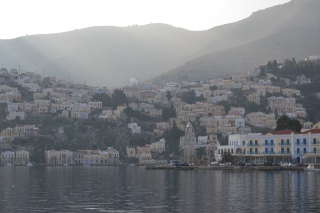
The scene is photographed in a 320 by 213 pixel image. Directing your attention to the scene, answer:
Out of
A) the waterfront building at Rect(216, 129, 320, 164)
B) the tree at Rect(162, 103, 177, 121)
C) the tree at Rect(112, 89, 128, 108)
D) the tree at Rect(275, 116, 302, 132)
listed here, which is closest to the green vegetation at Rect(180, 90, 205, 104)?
the tree at Rect(112, 89, 128, 108)

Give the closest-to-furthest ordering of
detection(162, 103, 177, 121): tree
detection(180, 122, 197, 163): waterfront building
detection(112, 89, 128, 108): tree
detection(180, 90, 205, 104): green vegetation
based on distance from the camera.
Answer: detection(180, 122, 197, 163): waterfront building < detection(162, 103, 177, 121): tree < detection(112, 89, 128, 108): tree < detection(180, 90, 205, 104): green vegetation

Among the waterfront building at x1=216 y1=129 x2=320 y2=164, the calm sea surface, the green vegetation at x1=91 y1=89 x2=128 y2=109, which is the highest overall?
the green vegetation at x1=91 y1=89 x2=128 y2=109

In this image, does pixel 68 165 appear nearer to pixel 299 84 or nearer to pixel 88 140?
pixel 88 140

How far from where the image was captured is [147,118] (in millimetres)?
157375

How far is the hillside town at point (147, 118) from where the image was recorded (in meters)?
136

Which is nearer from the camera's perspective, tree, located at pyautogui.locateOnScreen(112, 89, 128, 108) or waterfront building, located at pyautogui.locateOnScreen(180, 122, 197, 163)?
waterfront building, located at pyautogui.locateOnScreen(180, 122, 197, 163)

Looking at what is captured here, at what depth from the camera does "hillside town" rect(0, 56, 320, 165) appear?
446ft

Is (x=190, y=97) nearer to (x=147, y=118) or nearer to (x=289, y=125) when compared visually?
(x=147, y=118)

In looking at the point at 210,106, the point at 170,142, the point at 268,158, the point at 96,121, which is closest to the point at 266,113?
the point at 210,106

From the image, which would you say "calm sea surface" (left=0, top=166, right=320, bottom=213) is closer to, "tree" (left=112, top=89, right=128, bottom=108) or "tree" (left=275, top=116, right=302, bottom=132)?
"tree" (left=275, top=116, right=302, bottom=132)

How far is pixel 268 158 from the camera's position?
97.9 m

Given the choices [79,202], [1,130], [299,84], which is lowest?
[79,202]

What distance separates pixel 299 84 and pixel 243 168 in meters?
86.4

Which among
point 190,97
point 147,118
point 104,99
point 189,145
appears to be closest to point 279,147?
point 189,145
